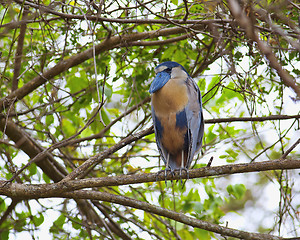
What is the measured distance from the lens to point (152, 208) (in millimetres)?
2342

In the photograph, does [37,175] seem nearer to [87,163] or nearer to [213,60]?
[87,163]

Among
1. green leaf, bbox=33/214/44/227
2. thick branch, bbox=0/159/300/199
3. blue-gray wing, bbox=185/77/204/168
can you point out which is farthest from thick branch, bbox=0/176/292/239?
green leaf, bbox=33/214/44/227

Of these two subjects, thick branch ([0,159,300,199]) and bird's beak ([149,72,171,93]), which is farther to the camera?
bird's beak ([149,72,171,93])

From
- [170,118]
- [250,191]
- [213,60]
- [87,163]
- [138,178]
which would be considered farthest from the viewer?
[250,191]

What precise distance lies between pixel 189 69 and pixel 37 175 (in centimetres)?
181

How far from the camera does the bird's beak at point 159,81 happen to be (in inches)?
115

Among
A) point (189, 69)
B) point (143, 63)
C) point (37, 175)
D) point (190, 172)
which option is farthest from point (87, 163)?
point (189, 69)

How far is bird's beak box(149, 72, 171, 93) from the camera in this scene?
292 centimetres

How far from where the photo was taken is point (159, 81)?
9.76ft

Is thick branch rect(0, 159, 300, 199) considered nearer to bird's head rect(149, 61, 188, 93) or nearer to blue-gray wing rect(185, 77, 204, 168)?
blue-gray wing rect(185, 77, 204, 168)

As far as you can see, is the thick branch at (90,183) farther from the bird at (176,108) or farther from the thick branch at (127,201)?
the bird at (176,108)

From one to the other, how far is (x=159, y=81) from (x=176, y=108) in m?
0.26

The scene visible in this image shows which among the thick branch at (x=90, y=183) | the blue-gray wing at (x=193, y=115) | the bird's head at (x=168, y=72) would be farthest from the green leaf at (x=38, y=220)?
the bird's head at (x=168, y=72)

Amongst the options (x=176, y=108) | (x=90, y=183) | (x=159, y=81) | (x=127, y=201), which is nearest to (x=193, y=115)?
(x=176, y=108)
